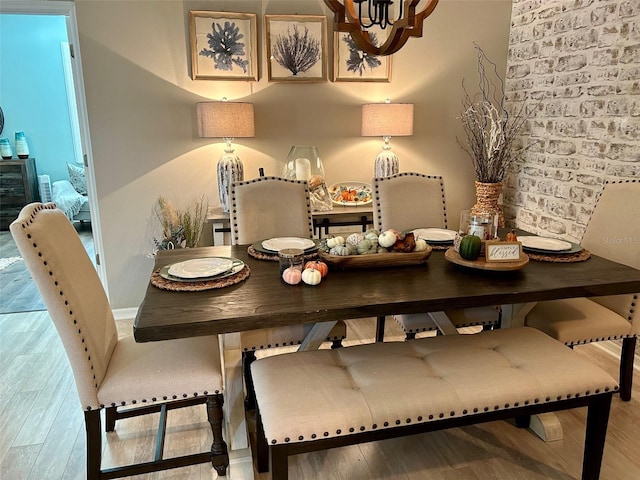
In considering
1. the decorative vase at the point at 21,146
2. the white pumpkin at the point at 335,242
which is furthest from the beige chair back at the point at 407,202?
the decorative vase at the point at 21,146

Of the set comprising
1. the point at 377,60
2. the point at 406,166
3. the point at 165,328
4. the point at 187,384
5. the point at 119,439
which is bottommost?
the point at 119,439

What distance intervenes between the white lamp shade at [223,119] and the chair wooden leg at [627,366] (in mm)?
2447

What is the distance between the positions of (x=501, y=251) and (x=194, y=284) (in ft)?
3.81

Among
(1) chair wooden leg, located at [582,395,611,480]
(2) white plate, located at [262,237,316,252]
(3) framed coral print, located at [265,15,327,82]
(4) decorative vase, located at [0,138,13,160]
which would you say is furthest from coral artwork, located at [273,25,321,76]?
(4) decorative vase, located at [0,138,13,160]

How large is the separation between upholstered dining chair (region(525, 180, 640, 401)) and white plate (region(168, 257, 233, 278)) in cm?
148

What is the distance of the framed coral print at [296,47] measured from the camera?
10.6 ft

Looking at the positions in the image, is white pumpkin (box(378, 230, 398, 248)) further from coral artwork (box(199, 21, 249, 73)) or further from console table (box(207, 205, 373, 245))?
coral artwork (box(199, 21, 249, 73))

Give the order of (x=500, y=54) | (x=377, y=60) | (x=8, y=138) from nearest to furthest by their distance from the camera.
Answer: (x=377, y=60), (x=500, y=54), (x=8, y=138)

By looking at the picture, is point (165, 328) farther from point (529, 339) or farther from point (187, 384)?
point (529, 339)

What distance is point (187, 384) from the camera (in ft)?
5.54

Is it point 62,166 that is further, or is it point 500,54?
point 62,166

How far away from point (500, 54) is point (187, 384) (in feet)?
11.0

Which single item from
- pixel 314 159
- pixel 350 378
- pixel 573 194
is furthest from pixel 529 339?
pixel 314 159

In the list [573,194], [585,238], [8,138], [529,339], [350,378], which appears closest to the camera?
[350,378]
